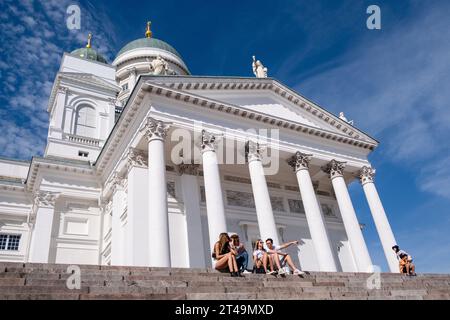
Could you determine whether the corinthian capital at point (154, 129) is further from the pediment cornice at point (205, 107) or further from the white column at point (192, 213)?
the white column at point (192, 213)

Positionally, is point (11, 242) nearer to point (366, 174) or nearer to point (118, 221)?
point (118, 221)

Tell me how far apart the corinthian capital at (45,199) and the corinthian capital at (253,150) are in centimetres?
1057

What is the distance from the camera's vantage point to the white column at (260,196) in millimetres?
15289

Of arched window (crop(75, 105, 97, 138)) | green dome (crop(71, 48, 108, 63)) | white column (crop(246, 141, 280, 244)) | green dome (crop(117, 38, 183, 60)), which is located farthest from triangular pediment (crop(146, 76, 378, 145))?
green dome (crop(117, 38, 183, 60))

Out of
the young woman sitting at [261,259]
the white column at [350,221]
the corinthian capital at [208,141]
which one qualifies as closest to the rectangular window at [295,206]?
the white column at [350,221]

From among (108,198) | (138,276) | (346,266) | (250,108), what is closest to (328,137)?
(250,108)

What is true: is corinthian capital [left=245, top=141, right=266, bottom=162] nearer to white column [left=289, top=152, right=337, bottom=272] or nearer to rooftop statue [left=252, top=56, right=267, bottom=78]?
white column [left=289, top=152, right=337, bottom=272]

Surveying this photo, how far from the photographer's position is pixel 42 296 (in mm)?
→ 5363

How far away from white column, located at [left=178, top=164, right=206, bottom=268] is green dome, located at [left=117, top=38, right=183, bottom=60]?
26.8m

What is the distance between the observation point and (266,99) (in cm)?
2033

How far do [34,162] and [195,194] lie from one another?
8.87 m

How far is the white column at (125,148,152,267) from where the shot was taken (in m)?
14.0
